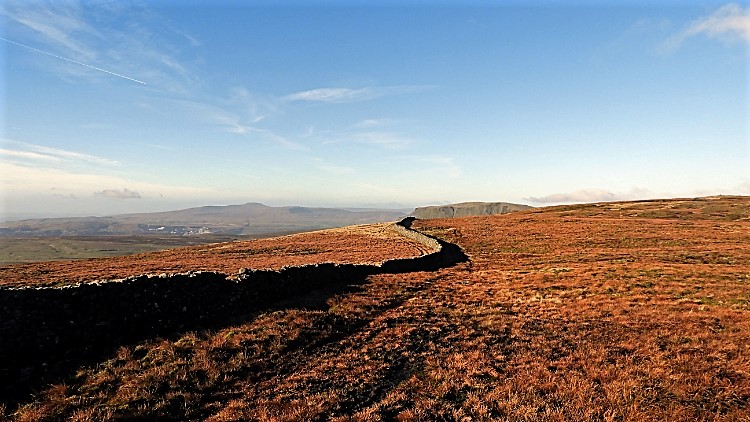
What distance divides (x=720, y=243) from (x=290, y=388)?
6001 centimetres

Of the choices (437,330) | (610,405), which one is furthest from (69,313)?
(610,405)

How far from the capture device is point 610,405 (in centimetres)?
1031

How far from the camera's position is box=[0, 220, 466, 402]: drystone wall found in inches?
445

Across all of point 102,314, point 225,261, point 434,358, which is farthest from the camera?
point 225,261

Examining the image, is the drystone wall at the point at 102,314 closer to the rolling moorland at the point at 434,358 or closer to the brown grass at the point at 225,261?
the rolling moorland at the point at 434,358

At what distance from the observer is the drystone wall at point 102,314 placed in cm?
1131

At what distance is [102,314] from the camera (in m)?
13.5

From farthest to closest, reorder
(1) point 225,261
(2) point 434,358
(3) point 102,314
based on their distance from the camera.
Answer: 1. (1) point 225,261
2. (2) point 434,358
3. (3) point 102,314

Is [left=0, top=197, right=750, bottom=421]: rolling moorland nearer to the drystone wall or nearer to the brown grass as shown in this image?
the drystone wall

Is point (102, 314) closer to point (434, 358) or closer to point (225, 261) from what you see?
point (434, 358)


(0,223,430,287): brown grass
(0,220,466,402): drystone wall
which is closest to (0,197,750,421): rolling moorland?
(0,220,466,402): drystone wall

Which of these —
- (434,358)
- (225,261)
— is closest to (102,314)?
(434,358)

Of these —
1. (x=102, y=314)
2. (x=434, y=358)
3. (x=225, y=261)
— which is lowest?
(x=225, y=261)

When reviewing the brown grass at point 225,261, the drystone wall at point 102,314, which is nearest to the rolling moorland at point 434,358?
the drystone wall at point 102,314
